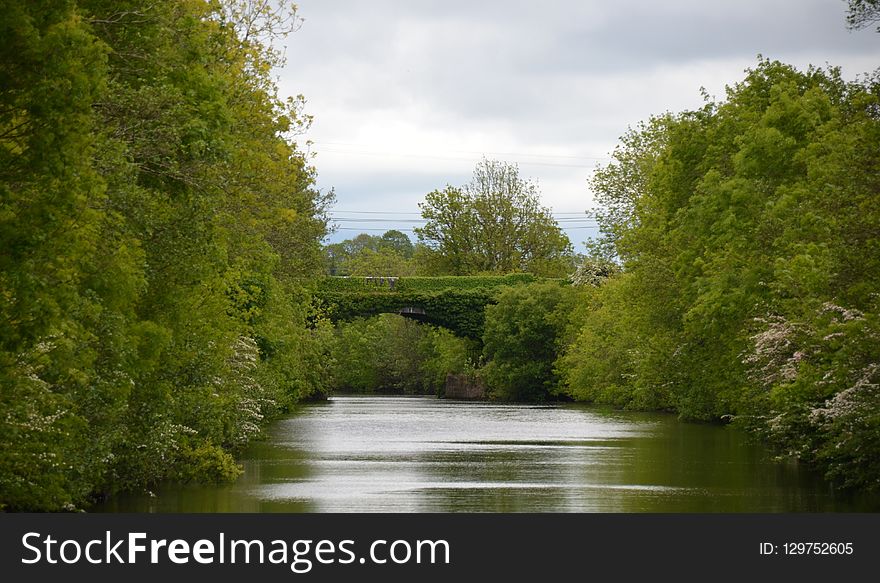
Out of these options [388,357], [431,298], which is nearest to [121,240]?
[431,298]

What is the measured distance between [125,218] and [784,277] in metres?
15.7

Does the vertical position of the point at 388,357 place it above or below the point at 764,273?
below

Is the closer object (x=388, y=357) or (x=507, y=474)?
(x=507, y=474)

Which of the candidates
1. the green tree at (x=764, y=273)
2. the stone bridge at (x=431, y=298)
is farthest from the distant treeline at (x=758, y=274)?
the stone bridge at (x=431, y=298)

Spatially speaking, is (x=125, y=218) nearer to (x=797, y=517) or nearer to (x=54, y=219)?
(x=54, y=219)

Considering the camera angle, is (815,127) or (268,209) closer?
(268,209)

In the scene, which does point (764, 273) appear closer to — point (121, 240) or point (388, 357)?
point (121, 240)

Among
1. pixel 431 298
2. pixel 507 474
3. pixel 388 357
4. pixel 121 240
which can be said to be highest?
pixel 431 298

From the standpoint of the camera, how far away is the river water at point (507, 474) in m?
22.7

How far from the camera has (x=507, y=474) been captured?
2878cm

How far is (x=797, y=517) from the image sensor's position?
2122 centimetres

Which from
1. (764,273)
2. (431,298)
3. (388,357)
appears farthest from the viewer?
(388,357)

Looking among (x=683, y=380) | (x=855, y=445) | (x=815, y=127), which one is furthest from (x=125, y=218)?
(x=683, y=380)

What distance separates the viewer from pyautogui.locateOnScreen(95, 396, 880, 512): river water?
22.7 m
